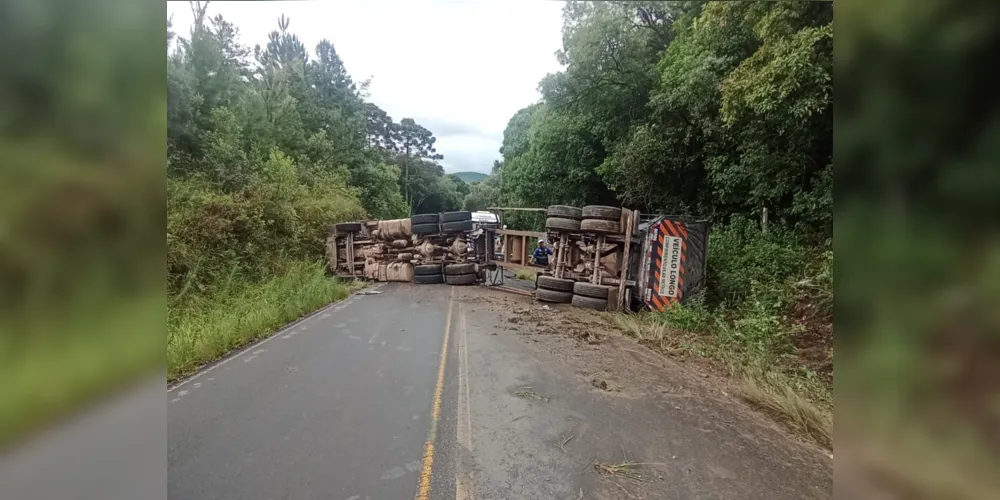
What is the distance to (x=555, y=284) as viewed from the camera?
7680mm

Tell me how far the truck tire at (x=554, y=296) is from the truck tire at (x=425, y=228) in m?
3.93

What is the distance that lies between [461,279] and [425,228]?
1.50 m

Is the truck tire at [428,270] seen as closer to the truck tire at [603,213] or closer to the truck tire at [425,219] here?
the truck tire at [425,219]

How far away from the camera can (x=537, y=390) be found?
12.2ft

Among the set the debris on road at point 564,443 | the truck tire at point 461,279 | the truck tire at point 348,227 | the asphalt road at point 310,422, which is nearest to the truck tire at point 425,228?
the truck tire at point 461,279

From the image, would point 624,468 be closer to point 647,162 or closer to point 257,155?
point 647,162

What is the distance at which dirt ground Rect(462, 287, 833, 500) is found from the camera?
7.63 ft

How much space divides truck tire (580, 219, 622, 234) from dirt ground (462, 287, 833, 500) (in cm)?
237

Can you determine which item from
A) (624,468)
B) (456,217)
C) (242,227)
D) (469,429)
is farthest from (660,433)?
(456,217)

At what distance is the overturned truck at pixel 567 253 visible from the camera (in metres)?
6.53

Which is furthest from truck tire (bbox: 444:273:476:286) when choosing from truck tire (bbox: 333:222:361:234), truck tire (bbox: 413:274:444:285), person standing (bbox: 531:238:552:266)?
truck tire (bbox: 333:222:361:234)
